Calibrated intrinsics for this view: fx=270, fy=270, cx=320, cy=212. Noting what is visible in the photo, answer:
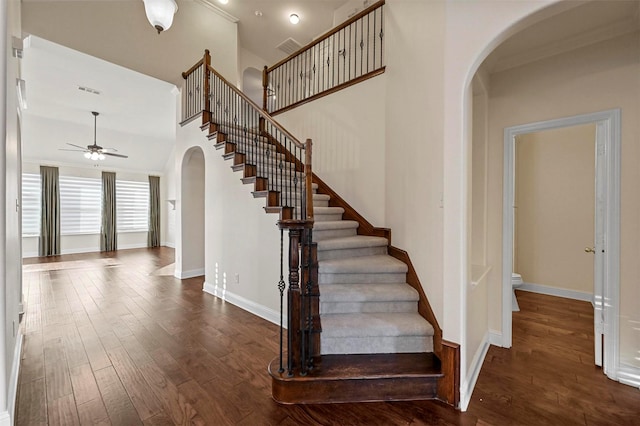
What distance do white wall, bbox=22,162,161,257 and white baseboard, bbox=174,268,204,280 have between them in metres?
5.29

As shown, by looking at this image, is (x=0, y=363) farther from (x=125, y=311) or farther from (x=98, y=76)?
(x=98, y=76)

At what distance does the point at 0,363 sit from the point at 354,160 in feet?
11.6

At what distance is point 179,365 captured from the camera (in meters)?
2.31

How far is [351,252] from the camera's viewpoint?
2992mm

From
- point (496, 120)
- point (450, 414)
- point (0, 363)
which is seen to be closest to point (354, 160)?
point (496, 120)

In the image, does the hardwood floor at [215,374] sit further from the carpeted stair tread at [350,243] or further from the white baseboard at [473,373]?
the carpeted stair tread at [350,243]

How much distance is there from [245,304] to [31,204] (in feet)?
25.4

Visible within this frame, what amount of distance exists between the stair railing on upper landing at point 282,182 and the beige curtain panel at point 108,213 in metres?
5.40

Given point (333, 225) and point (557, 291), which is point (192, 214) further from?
point (557, 291)

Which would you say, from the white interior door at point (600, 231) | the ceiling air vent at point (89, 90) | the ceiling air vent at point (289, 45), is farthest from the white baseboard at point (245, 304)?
the ceiling air vent at point (289, 45)

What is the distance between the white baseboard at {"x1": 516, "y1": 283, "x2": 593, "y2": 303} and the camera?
399 centimetres

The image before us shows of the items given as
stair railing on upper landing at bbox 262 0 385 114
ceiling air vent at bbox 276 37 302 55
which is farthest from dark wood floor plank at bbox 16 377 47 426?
ceiling air vent at bbox 276 37 302 55

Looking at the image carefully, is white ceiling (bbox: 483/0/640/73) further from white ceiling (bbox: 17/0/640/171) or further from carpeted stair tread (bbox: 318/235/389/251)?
carpeted stair tread (bbox: 318/235/389/251)

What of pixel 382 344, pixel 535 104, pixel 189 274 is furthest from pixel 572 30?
pixel 189 274
